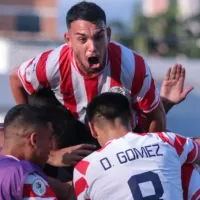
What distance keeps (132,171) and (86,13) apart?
43.4 inches

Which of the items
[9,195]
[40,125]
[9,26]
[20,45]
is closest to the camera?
[9,195]

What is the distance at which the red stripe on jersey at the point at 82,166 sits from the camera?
12.9 ft

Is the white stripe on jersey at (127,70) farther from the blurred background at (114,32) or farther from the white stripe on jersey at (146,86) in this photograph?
the blurred background at (114,32)

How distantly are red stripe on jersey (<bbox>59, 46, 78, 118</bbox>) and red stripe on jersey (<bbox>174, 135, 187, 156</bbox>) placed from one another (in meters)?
0.97

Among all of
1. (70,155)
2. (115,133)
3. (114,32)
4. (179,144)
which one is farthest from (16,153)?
(114,32)

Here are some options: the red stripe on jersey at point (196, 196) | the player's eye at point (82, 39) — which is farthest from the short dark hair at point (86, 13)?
the red stripe on jersey at point (196, 196)

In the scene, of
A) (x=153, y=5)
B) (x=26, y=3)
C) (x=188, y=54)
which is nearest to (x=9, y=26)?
→ (x=26, y=3)

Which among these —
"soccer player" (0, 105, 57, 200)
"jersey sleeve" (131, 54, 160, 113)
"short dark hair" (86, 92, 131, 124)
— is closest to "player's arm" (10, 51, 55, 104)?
"jersey sleeve" (131, 54, 160, 113)

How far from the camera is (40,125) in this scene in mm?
3885

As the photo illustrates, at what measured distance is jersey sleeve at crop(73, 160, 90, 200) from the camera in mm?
3920

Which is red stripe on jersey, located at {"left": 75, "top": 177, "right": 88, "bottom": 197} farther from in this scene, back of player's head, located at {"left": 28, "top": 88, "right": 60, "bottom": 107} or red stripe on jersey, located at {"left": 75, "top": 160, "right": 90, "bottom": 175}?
back of player's head, located at {"left": 28, "top": 88, "right": 60, "bottom": 107}

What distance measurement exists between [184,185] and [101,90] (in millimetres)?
964

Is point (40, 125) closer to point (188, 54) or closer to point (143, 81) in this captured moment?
point (143, 81)

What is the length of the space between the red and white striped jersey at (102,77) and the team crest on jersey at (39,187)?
116 cm
